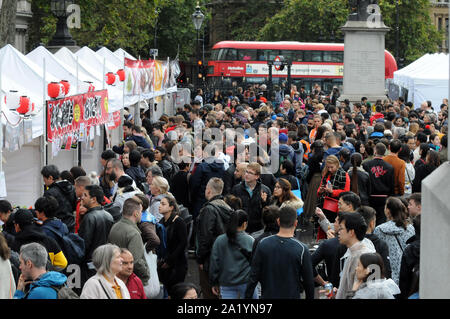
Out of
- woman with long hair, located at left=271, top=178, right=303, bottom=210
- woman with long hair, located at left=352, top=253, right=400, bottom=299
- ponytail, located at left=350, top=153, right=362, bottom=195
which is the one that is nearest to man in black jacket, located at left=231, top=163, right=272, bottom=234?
woman with long hair, located at left=271, top=178, right=303, bottom=210

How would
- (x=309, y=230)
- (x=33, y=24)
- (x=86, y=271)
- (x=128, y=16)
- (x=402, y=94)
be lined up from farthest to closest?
(x=33, y=24) → (x=402, y=94) → (x=128, y=16) → (x=309, y=230) → (x=86, y=271)

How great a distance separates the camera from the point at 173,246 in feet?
29.0

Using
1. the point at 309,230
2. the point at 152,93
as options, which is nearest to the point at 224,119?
the point at 152,93

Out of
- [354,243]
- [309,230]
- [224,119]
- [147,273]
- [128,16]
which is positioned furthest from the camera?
[128,16]

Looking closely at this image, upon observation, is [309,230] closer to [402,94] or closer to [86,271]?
[86,271]

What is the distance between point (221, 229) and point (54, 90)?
4483 mm

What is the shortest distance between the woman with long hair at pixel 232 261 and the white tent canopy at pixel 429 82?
872 inches

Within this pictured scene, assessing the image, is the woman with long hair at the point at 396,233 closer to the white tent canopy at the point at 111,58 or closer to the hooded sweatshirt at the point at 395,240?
the hooded sweatshirt at the point at 395,240

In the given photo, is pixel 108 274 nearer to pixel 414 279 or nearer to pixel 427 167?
pixel 414 279

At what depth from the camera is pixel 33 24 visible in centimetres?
4859

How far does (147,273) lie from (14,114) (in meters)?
4.17

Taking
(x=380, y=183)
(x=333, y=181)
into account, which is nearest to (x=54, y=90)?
(x=333, y=181)

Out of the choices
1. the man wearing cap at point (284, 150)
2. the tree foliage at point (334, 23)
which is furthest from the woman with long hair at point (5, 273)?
the tree foliage at point (334, 23)

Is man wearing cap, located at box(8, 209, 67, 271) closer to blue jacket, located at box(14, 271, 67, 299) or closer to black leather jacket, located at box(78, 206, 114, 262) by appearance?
black leather jacket, located at box(78, 206, 114, 262)
